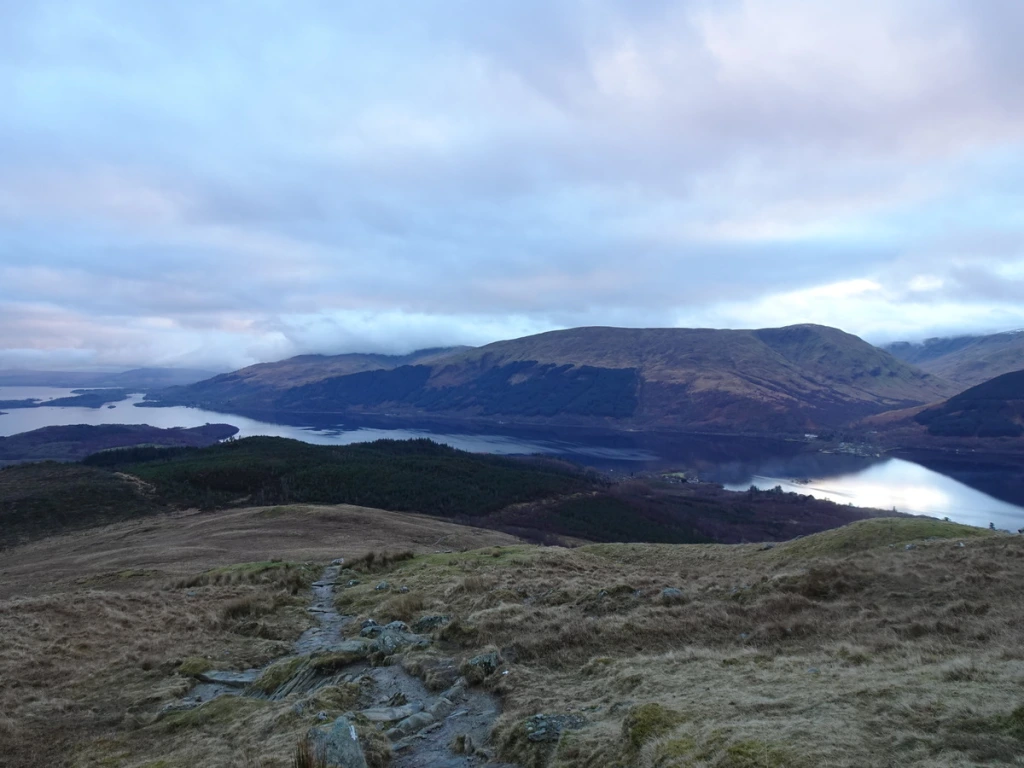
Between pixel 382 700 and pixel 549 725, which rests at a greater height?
pixel 549 725

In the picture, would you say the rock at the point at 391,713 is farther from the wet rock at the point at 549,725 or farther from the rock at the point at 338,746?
the wet rock at the point at 549,725

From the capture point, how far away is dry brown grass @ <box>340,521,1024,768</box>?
7648mm

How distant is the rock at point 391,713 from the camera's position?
11734mm

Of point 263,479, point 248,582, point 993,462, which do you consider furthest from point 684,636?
point 993,462

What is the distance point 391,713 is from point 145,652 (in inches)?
423

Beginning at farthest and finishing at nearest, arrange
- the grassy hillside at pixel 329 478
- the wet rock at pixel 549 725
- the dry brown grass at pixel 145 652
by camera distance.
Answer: the grassy hillside at pixel 329 478 < the dry brown grass at pixel 145 652 < the wet rock at pixel 549 725

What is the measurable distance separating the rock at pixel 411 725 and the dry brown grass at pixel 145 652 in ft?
5.42

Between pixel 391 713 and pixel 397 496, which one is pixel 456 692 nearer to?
pixel 391 713

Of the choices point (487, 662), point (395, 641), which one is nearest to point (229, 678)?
point (395, 641)

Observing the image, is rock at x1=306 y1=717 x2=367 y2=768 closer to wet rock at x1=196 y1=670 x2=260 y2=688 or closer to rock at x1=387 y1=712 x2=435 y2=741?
rock at x1=387 y1=712 x2=435 y2=741

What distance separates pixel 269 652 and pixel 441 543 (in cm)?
3561

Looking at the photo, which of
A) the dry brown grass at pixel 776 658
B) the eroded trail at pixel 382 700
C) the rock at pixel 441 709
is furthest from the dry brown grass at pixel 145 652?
the dry brown grass at pixel 776 658

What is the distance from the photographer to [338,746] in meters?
9.18

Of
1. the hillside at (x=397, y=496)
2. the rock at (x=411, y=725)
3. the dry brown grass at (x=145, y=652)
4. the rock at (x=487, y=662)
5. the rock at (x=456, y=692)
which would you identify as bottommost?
the hillside at (x=397, y=496)
